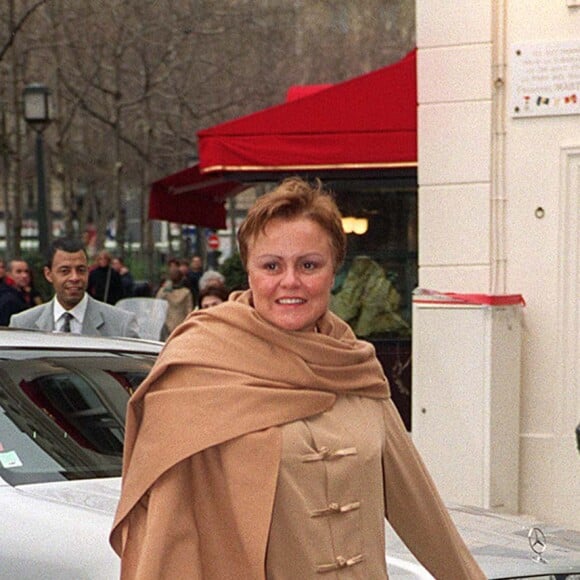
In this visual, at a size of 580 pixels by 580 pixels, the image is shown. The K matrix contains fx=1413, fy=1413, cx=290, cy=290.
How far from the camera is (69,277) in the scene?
714 centimetres

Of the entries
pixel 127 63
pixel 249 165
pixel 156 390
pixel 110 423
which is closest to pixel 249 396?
pixel 156 390

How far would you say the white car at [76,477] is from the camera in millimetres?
4090

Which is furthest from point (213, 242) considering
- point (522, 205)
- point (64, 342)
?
point (64, 342)

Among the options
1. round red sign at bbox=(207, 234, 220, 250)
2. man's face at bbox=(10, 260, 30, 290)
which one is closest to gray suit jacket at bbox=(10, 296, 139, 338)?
man's face at bbox=(10, 260, 30, 290)

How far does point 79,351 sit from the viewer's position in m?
5.29

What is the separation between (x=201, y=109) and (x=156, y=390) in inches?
1201

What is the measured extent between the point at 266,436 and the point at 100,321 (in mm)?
4245

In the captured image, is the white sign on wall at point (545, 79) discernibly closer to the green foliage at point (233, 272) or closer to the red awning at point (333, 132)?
the red awning at point (333, 132)

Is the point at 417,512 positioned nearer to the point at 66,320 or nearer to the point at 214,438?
the point at 214,438

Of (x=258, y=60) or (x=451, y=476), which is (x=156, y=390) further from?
(x=258, y=60)

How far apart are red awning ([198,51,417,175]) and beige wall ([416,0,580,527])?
135 cm

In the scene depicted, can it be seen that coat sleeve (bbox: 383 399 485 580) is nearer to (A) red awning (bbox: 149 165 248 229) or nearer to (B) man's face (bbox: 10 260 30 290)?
(A) red awning (bbox: 149 165 248 229)

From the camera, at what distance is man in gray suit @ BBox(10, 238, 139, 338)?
7.12 m

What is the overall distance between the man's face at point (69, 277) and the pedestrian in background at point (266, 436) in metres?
3.97
